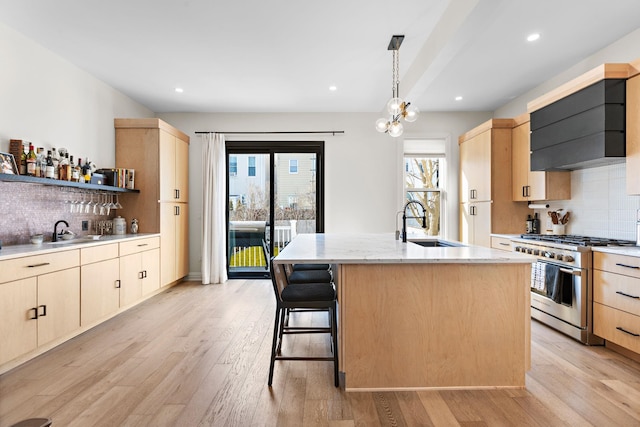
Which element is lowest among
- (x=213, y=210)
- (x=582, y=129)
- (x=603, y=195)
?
(x=213, y=210)

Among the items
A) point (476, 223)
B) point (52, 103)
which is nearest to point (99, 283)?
point (52, 103)

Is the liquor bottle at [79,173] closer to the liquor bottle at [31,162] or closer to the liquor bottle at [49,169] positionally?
the liquor bottle at [49,169]

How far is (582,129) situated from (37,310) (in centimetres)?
469

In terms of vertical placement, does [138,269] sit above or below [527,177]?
below

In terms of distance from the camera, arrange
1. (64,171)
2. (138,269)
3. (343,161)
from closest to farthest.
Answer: (64,171)
(138,269)
(343,161)

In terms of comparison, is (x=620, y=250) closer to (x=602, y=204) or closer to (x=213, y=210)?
(x=602, y=204)

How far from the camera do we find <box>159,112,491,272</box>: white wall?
568 cm

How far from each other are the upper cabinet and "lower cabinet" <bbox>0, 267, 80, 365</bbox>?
15.6ft

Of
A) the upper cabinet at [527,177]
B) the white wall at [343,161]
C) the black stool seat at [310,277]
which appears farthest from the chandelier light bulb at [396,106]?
the white wall at [343,161]

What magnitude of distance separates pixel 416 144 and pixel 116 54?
13.8ft

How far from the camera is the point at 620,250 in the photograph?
2.74 m

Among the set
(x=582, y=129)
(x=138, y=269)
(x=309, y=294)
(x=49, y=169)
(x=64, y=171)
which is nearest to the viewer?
(x=309, y=294)

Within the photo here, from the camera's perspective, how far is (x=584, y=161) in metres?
3.16

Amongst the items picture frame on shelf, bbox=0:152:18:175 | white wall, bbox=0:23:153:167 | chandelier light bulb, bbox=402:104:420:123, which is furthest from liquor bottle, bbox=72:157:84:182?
chandelier light bulb, bbox=402:104:420:123
